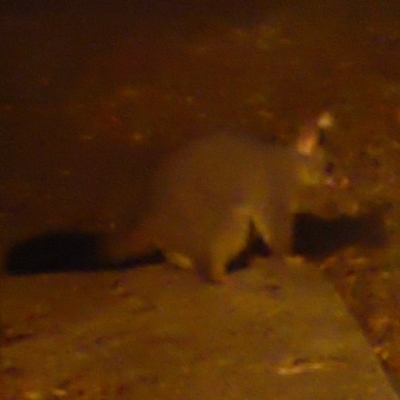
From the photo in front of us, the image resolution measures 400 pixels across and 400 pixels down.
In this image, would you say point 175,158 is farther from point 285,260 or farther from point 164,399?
point 164,399

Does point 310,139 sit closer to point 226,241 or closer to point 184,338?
point 226,241

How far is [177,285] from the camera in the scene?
2842 millimetres

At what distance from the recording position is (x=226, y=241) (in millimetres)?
2775

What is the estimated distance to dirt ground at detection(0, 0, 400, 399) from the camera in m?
3.48

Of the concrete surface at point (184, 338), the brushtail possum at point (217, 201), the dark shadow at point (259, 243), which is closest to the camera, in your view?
the concrete surface at point (184, 338)

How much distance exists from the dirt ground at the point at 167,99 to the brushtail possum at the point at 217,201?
45 cm

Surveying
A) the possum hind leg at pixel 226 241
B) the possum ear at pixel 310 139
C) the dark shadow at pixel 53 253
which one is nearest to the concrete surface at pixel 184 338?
the possum hind leg at pixel 226 241

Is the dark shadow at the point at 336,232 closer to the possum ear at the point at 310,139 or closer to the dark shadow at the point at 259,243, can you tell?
the dark shadow at the point at 259,243

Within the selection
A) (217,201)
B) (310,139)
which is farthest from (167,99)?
(217,201)

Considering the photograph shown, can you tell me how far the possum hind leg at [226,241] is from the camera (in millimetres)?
2750

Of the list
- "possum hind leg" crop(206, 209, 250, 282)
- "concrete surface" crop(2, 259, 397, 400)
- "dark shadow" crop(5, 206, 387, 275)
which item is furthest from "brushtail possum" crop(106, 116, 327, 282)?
"dark shadow" crop(5, 206, 387, 275)

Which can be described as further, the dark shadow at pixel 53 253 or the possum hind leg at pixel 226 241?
the dark shadow at pixel 53 253

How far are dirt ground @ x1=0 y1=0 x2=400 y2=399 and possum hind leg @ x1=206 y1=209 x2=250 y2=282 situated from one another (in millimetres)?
595

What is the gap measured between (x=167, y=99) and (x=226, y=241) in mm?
1177
